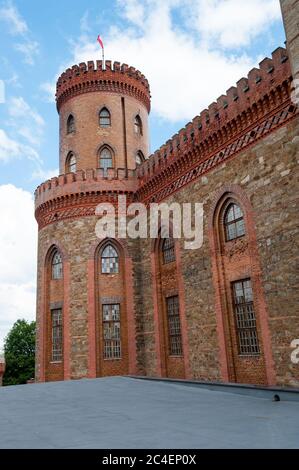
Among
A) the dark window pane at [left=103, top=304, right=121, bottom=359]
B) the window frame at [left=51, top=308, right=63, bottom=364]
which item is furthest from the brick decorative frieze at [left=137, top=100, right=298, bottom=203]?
the window frame at [left=51, top=308, right=63, bottom=364]

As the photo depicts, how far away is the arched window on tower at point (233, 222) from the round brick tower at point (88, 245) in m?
5.83

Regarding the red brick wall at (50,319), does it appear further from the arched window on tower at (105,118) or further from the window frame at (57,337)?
the arched window on tower at (105,118)

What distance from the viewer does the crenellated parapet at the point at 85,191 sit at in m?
18.0

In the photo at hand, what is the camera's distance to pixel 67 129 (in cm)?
2148

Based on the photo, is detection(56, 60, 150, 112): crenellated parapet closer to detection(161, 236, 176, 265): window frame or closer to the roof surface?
detection(161, 236, 176, 265): window frame

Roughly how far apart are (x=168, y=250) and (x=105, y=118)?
29.3ft

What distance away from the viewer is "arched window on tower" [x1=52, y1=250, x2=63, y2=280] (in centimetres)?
1821

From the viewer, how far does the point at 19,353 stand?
39.0 m

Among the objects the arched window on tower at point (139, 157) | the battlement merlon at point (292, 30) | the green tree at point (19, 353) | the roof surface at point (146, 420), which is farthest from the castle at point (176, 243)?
the green tree at point (19, 353)

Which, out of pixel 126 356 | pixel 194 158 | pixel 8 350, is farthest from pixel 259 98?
pixel 8 350

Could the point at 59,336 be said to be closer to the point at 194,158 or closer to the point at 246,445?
the point at 194,158

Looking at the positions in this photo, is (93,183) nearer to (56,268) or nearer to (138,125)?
(56,268)

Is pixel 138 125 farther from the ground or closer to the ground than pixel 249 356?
farther from the ground

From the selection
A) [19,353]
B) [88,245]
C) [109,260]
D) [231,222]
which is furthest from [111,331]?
[19,353]
